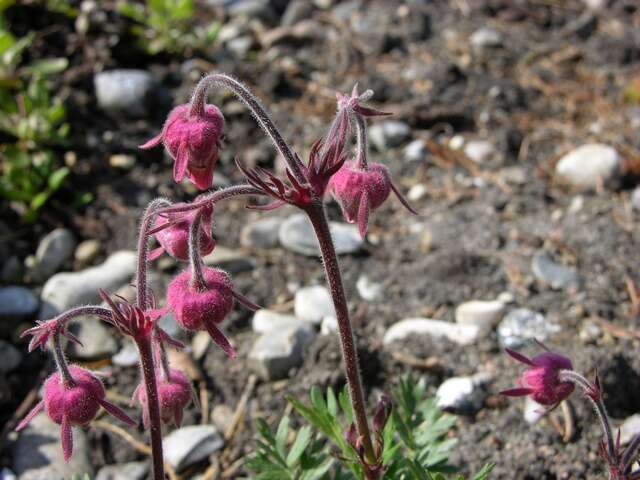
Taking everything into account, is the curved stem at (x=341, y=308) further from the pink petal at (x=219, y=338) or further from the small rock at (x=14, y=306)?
the small rock at (x=14, y=306)

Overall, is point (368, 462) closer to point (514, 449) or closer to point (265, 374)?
point (514, 449)

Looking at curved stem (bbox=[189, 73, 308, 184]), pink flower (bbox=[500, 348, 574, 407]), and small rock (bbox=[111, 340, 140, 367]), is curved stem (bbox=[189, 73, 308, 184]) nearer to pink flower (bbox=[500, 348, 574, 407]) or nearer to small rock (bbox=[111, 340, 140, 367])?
pink flower (bbox=[500, 348, 574, 407])

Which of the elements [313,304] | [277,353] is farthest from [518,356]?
[313,304]

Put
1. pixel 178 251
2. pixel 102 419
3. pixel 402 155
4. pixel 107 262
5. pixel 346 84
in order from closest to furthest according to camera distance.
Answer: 1. pixel 178 251
2. pixel 102 419
3. pixel 107 262
4. pixel 402 155
5. pixel 346 84

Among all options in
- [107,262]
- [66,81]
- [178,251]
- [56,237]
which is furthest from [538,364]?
[66,81]

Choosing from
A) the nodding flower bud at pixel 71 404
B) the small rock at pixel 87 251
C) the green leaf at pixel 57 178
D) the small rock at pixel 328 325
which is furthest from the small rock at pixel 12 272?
the nodding flower bud at pixel 71 404

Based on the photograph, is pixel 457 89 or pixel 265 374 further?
pixel 457 89

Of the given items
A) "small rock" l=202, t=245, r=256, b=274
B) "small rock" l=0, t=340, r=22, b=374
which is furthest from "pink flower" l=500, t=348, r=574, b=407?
"small rock" l=0, t=340, r=22, b=374
